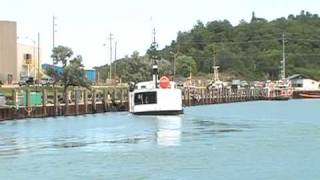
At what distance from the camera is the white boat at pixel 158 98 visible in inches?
3361

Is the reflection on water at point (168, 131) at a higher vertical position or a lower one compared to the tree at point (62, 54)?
lower

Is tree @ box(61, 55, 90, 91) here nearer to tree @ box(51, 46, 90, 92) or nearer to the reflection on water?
tree @ box(51, 46, 90, 92)

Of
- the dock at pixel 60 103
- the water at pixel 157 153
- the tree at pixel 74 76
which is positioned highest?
the tree at pixel 74 76

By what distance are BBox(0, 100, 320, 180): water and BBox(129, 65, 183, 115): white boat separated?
13.4 metres

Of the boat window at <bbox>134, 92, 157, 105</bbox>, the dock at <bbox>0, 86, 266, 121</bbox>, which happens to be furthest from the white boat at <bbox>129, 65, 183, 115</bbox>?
the dock at <bbox>0, 86, 266, 121</bbox>

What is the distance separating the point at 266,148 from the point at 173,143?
7095 mm

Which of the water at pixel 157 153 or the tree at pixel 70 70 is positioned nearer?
the water at pixel 157 153

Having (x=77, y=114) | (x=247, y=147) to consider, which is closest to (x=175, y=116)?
(x=77, y=114)

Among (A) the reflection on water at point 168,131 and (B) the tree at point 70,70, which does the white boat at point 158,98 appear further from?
(B) the tree at point 70,70

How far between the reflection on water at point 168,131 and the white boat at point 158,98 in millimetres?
964

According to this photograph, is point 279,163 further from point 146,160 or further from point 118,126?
point 118,126

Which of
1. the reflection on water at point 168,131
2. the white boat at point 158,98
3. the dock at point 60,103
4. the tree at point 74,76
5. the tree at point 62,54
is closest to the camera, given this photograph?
the reflection on water at point 168,131

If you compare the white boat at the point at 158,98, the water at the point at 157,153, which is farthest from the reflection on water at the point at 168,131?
the white boat at the point at 158,98

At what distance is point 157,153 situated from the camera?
46.5m
